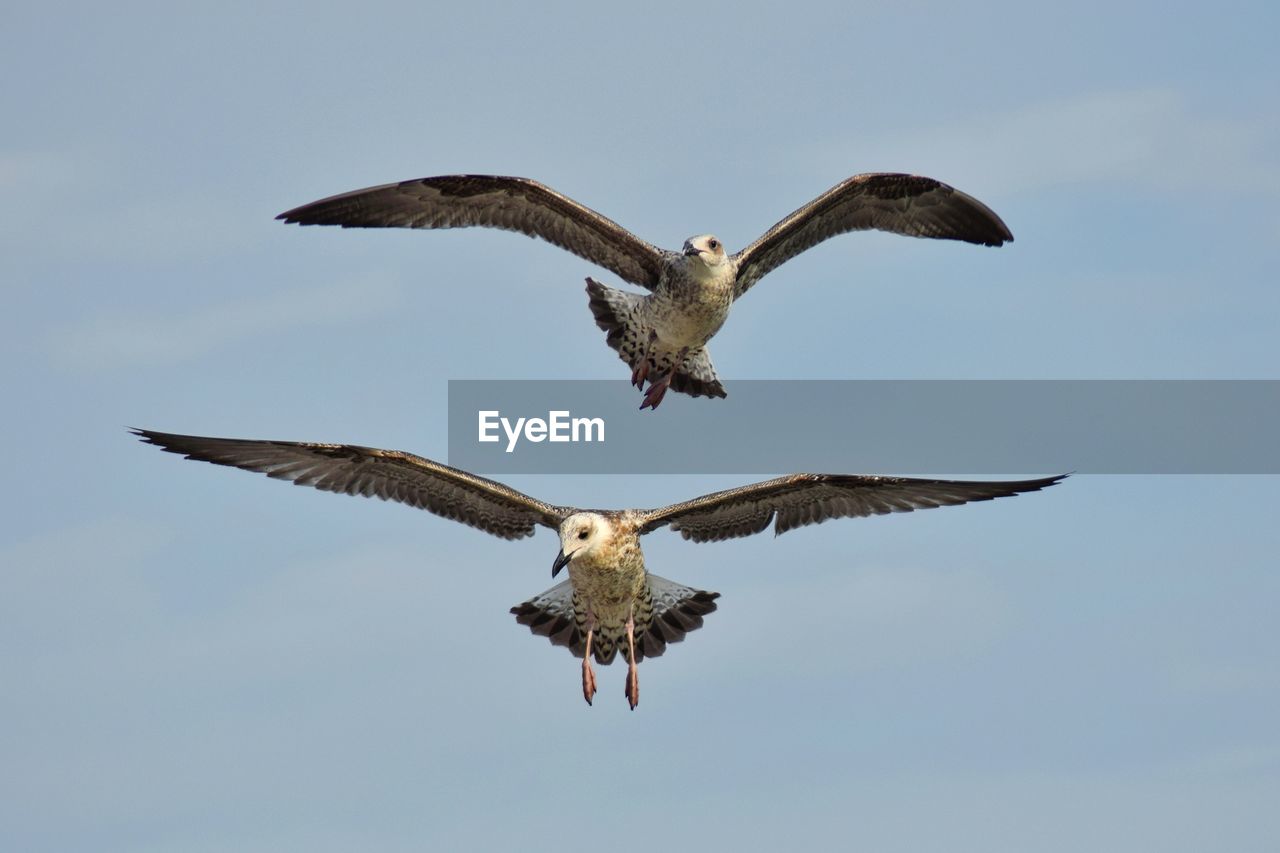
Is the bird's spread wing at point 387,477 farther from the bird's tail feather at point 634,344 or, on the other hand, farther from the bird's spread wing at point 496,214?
the bird's spread wing at point 496,214

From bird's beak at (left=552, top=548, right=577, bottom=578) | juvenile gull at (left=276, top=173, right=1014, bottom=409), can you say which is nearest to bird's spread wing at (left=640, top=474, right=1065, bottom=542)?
bird's beak at (left=552, top=548, right=577, bottom=578)

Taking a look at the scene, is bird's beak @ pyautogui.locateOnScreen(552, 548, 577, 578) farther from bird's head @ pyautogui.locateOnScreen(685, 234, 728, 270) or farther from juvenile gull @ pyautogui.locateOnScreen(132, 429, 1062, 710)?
bird's head @ pyautogui.locateOnScreen(685, 234, 728, 270)

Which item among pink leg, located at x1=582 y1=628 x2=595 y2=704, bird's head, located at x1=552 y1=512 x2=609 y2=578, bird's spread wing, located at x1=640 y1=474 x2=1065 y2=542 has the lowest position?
pink leg, located at x1=582 y1=628 x2=595 y2=704

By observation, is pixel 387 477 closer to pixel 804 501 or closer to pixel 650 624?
pixel 650 624

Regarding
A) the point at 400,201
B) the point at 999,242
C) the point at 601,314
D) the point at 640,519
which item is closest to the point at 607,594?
the point at 640,519

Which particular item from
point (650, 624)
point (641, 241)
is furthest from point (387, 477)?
point (641, 241)

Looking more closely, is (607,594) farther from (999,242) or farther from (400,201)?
(999,242)
